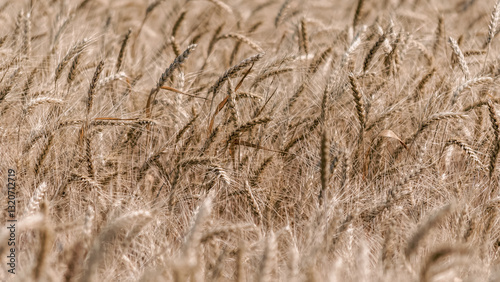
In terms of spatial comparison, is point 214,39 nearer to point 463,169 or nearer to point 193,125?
point 193,125

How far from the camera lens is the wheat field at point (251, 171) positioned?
5.11 ft

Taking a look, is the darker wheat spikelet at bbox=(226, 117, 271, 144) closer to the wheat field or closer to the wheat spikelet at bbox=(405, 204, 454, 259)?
the wheat field

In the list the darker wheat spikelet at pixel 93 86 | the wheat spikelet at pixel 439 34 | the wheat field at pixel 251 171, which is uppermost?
the darker wheat spikelet at pixel 93 86

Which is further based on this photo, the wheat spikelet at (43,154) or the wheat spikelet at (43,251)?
the wheat spikelet at (43,154)

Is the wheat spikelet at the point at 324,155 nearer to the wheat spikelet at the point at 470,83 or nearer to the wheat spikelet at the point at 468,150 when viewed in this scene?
the wheat spikelet at the point at 468,150

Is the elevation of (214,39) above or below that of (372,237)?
above

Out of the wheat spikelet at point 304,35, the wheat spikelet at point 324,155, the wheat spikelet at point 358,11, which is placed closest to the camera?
the wheat spikelet at point 324,155

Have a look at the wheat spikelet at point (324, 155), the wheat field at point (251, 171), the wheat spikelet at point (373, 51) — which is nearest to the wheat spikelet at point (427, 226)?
the wheat field at point (251, 171)

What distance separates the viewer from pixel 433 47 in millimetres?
3207

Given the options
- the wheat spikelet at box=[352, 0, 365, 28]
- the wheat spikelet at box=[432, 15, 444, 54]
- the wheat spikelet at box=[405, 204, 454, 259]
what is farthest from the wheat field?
the wheat spikelet at box=[352, 0, 365, 28]

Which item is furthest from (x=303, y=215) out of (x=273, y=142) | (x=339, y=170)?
(x=273, y=142)

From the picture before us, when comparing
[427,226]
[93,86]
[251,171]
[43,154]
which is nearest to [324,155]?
[427,226]

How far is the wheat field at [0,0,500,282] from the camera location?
1.56 m

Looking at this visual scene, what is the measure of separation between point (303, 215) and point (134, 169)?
0.78 m
